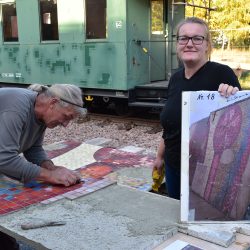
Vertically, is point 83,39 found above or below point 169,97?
above

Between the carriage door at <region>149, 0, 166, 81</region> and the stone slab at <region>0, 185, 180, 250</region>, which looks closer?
the stone slab at <region>0, 185, 180, 250</region>

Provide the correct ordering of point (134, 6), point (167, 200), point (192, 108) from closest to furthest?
1. point (192, 108)
2. point (167, 200)
3. point (134, 6)

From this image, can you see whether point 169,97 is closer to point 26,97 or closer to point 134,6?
point 26,97

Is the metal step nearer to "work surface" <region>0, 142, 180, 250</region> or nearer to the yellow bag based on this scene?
the yellow bag

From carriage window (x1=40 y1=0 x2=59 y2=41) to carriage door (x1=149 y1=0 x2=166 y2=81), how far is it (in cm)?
210

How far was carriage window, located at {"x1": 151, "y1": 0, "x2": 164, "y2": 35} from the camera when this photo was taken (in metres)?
8.45

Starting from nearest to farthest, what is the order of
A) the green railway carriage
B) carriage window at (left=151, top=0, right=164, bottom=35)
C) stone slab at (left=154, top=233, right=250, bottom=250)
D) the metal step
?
stone slab at (left=154, top=233, right=250, bottom=250) → the metal step → the green railway carriage → carriage window at (left=151, top=0, right=164, bottom=35)

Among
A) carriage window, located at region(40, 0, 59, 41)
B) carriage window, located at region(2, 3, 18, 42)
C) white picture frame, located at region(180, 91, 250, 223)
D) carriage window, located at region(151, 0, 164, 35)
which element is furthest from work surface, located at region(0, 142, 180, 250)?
carriage window, located at region(2, 3, 18, 42)

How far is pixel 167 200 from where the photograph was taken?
209 centimetres

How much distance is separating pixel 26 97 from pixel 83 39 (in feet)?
19.7

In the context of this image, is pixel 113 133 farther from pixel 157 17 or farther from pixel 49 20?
pixel 49 20

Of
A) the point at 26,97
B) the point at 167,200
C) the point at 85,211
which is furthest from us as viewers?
the point at 26,97

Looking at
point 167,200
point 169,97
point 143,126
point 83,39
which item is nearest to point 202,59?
point 169,97

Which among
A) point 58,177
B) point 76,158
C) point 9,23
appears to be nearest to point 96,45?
point 9,23
